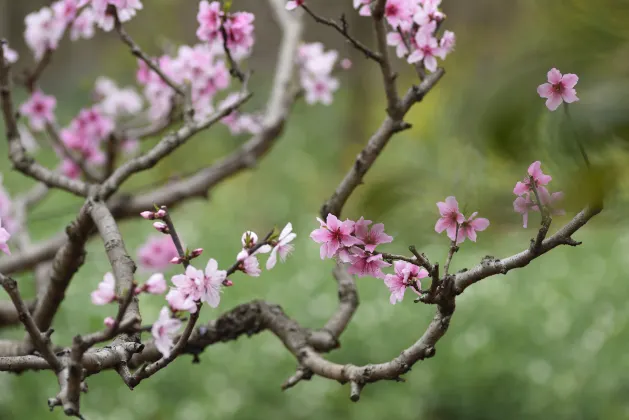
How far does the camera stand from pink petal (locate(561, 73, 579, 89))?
1.10 metres

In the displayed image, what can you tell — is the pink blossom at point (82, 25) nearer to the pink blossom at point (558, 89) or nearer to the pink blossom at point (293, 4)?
the pink blossom at point (293, 4)

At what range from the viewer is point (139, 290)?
1.28 m

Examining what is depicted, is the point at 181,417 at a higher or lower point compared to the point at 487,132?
lower

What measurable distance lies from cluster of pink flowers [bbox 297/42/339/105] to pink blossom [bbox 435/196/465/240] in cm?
179

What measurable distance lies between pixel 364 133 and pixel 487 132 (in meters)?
6.58

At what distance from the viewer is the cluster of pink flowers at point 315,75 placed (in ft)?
10.6

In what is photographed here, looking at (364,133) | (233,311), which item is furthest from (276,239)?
(364,133)

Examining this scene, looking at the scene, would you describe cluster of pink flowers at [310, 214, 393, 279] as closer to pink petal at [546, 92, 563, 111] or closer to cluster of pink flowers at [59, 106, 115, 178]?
pink petal at [546, 92, 563, 111]

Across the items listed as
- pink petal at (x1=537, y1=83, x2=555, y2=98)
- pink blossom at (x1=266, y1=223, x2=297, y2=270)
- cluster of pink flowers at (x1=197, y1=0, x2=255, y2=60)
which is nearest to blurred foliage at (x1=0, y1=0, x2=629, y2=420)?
pink petal at (x1=537, y1=83, x2=555, y2=98)

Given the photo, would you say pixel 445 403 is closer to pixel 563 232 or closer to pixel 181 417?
pixel 181 417

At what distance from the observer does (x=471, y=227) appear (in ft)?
5.03

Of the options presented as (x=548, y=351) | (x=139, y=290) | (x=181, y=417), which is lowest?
(x=548, y=351)

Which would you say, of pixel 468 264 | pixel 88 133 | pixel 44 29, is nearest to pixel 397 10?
pixel 44 29

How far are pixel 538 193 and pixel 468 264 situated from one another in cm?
393
